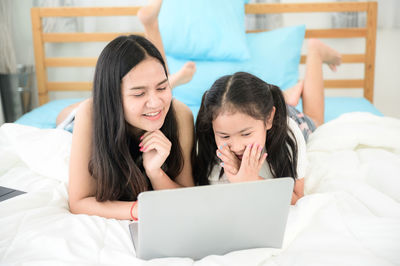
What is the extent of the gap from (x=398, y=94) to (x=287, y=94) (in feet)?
4.48

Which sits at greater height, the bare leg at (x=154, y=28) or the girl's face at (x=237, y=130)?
the bare leg at (x=154, y=28)

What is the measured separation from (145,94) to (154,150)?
19cm

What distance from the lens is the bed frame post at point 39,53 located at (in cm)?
278

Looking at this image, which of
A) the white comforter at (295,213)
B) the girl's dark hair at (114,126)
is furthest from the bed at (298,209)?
the girl's dark hair at (114,126)

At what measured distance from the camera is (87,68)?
298 cm

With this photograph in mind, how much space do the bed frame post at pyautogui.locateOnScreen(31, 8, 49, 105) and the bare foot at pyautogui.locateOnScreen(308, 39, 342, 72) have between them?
1820 millimetres

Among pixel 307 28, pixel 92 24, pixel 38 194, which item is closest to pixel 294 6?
pixel 307 28

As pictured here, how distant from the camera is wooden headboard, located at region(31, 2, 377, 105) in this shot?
270 cm

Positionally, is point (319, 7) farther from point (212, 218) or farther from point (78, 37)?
point (212, 218)

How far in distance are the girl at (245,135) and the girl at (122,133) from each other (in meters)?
0.11

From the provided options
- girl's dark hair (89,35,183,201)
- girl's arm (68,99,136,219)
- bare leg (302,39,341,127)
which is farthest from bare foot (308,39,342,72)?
girl's arm (68,99,136,219)

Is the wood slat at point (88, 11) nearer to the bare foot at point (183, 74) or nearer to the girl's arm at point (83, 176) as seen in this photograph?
the bare foot at point (183, 74)

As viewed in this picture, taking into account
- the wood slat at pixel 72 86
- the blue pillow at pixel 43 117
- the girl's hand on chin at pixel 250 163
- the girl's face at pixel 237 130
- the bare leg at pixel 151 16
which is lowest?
the blue pillow at pixel 43 117

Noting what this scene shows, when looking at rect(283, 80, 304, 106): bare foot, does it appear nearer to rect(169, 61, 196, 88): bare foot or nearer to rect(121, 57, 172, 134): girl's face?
rect(169, 61, 196, 88): bare foot
